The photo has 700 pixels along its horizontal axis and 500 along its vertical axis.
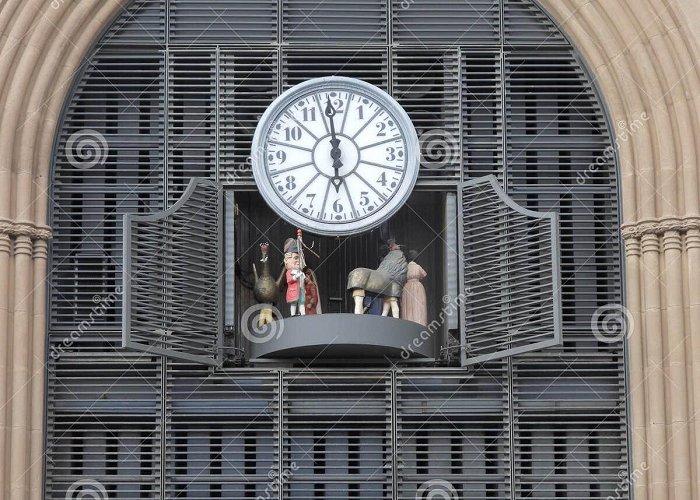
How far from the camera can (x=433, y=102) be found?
33656 millimetres

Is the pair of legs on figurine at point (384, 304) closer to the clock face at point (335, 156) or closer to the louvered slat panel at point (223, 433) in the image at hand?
the clock face at point (335, 156)

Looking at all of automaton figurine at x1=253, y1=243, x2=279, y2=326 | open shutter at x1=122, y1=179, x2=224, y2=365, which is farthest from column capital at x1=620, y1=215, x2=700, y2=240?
open shutter at x1=122, y1=179, x2=224, y2=365

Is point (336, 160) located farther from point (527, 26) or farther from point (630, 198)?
point (630, 198)

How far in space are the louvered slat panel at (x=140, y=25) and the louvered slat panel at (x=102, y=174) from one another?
0.19 meters

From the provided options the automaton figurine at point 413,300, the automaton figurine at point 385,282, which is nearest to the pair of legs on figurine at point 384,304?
the automaton figurine at point 385,282

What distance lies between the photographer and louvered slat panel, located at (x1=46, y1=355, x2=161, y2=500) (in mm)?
31797

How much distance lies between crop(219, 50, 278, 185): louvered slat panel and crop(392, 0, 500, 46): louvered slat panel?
1.96 m

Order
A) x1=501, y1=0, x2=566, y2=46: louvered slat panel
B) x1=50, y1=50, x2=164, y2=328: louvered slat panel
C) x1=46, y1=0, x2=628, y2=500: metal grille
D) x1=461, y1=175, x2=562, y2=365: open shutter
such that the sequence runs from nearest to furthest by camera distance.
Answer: x1=461, y1=175, x2=562, y2=365: open shutter → x1=46, y1=0, x2=628, y2=500: metal grille → x1=50, y1=50, x2=164, y2=328: louvered slat panel → x1=501, y1=0, x2=566, y2=46: louvered slat panel

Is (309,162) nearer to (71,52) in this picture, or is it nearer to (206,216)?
(206,216)

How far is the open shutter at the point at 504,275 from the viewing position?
3175cm

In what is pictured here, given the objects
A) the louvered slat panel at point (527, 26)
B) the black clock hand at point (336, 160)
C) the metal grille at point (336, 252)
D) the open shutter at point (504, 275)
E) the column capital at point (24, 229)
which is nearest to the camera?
the open shutter at point (504, 275)

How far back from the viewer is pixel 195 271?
32219 millimetres

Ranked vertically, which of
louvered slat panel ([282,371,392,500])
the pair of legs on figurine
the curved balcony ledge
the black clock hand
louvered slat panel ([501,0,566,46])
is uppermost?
louvered slat panel ([501,0,566,46])

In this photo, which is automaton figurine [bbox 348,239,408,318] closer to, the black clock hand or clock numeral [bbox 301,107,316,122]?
the black clock hand
